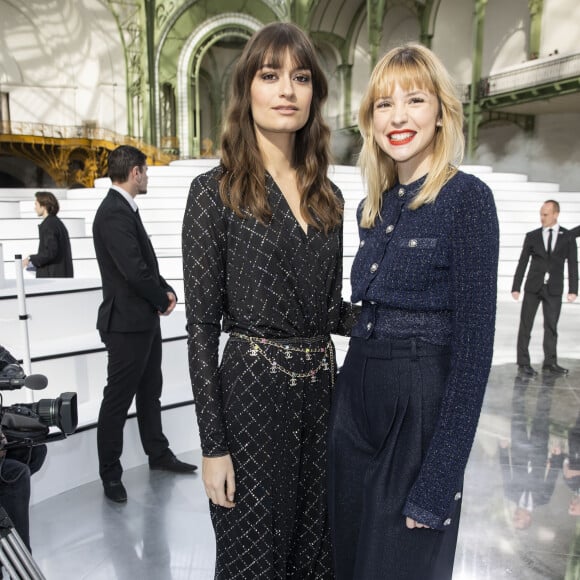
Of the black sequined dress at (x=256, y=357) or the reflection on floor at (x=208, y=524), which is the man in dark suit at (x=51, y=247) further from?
the black sequined dress at (x=256, y=357)

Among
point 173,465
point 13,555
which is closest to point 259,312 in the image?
point 13,555

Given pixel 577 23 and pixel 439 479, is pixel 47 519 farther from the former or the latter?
pixel 577 23

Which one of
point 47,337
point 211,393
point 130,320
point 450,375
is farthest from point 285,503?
point 47,337

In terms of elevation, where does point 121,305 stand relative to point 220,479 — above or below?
above

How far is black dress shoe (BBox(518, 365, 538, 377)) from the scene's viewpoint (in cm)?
496

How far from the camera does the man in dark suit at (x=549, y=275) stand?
5.16 m

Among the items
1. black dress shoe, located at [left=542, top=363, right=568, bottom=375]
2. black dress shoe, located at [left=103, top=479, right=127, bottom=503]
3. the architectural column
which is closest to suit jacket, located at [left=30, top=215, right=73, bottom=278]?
black dress shoe, located at [left=103, top=479, right=127, bottom=503]

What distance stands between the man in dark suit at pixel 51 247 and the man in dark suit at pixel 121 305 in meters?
2.17

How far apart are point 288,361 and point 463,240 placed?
0.48 meters

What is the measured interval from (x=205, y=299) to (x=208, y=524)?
1.72m

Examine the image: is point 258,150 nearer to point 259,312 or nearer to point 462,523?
point 259,312

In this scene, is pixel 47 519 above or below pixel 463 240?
below

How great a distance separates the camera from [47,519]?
2.57m

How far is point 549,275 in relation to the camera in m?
5.38
